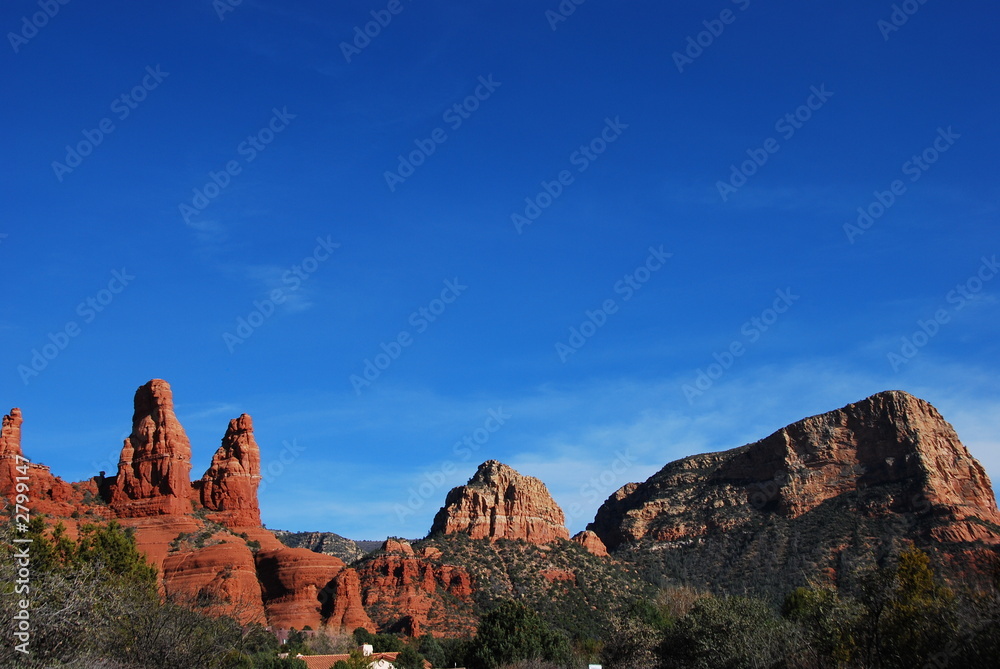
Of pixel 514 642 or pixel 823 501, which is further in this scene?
pixel 823 501

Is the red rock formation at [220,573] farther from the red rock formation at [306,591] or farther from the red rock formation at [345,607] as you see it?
the red rock formation at [345,607]

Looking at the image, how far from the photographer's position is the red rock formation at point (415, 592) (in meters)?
92.1

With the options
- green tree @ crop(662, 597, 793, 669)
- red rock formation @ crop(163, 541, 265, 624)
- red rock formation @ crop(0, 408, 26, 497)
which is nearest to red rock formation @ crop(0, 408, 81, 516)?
red rock formation @ crop(0, 408, 26, 497)

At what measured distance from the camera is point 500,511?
12431 cm

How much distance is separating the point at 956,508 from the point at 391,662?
77.5 m

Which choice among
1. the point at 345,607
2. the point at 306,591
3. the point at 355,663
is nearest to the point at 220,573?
the point at 306,591

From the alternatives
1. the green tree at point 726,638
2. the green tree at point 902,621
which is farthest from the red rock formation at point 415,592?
the green tree at point 902,621

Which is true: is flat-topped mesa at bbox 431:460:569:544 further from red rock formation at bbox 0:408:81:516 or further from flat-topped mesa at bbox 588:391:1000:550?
red rock formation at bbox 0:408:81:516

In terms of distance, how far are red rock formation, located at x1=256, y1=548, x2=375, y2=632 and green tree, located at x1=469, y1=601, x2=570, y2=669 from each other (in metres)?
22.8

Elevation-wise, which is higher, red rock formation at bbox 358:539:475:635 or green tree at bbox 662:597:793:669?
red rock formation at bbox 358:539:475:635

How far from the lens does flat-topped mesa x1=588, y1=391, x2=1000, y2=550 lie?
120000mm

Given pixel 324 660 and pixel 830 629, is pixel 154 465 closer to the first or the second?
pixel 324 660

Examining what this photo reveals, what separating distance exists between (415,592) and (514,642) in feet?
128

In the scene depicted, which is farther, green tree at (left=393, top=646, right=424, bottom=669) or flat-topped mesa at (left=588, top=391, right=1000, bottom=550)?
flat-topped mesa at (left=588, top=391, right=1000, bottom=550)
